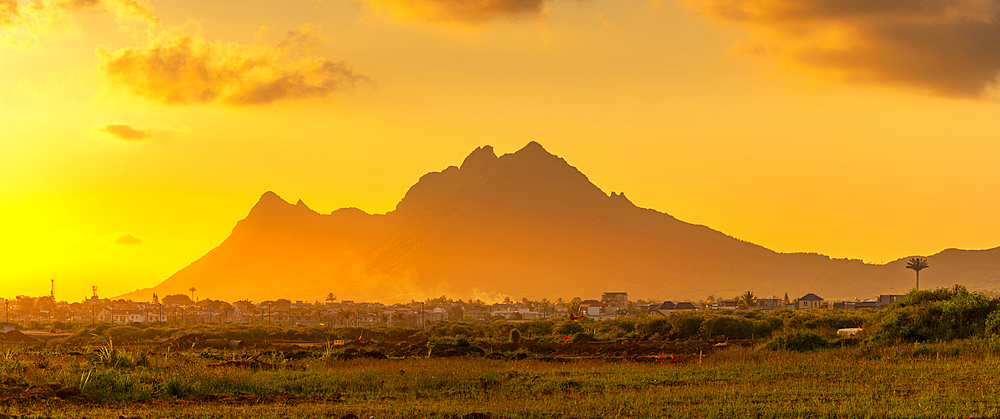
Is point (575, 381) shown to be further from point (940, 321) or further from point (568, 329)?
point (568, 329)

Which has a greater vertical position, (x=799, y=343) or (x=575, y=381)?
(x=799, y=343)

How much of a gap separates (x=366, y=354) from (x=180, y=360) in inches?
423

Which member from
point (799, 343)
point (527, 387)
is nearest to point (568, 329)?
point (799, 343)

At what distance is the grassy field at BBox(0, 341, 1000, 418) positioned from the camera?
19828 millimetres

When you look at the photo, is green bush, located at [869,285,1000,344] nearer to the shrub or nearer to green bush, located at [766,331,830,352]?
green bush, located at [766,331,830,352]

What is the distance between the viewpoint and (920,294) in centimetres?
4256

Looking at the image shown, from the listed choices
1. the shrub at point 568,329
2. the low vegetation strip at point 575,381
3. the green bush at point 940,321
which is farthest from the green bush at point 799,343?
the shrub at point 568,329

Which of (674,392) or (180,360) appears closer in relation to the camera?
(674,392)

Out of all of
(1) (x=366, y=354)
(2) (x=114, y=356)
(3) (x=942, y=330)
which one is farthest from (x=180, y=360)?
(3) (x=942, y=330)

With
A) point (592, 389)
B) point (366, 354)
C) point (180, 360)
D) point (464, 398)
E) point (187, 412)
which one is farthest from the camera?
point (366, 354)

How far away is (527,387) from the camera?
25.9 m

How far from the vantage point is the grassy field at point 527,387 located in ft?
65.1

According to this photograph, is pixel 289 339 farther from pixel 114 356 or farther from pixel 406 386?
pixel 406 386

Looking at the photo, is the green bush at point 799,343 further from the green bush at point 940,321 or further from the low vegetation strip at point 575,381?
the green bush at point 940,321
